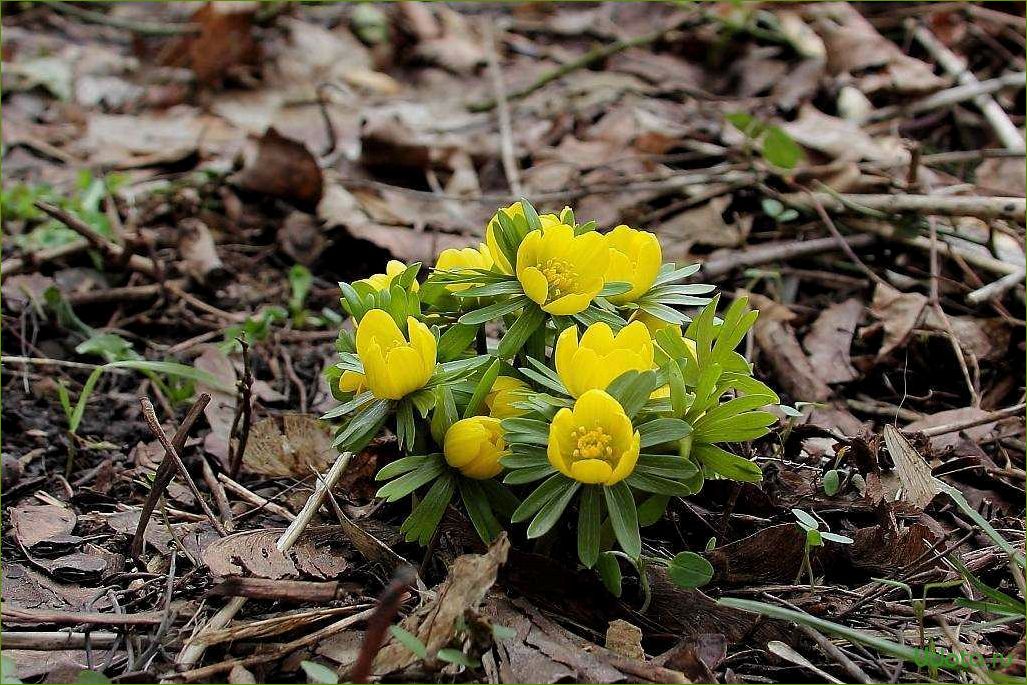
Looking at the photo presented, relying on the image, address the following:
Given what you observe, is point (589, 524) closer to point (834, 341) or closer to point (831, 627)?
point (831, 627)

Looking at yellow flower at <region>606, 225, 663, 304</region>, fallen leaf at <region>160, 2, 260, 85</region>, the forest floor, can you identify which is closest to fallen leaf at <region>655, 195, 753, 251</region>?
the forest floor

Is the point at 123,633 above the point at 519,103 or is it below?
above

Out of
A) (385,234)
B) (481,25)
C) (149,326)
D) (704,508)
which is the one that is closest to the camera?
(704,508)

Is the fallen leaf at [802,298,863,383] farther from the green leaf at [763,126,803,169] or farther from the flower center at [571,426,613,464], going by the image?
the flower center at [571,426,613,464]

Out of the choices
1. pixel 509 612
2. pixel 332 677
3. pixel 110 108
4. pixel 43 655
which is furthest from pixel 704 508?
pixel 110 108

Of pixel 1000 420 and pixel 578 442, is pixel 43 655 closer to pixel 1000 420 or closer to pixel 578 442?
pixel 578 442

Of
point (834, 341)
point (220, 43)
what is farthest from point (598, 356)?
point (220, 43)

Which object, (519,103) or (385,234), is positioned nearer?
(385,234)

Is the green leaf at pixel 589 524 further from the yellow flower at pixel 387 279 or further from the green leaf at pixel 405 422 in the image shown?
the yellow flower at pixel 387 279
